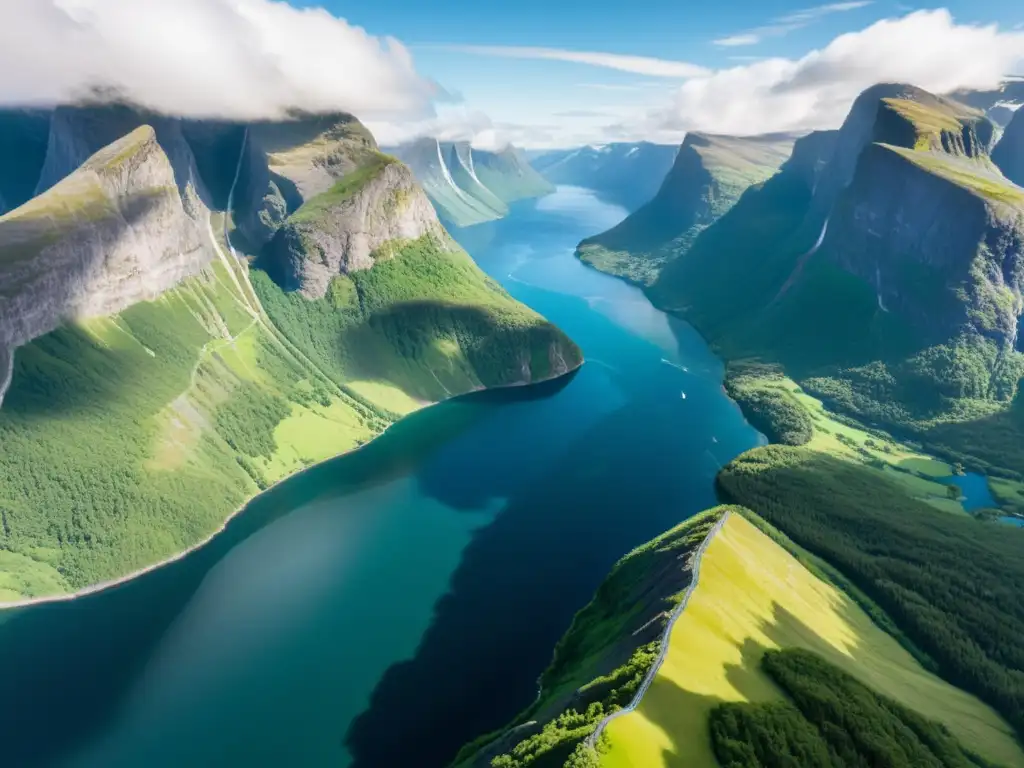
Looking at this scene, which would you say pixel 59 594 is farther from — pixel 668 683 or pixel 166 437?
pixel 668 683

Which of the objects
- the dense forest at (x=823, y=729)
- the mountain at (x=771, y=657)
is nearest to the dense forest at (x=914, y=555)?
the mountain at (x=771, y=657)

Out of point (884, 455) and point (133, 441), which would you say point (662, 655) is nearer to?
point (133, 441)

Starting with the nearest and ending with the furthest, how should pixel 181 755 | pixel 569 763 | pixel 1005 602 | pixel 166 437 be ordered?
pixel 569 763 < pixel 181 755 < pixel 1005 602 < pixel 166 437

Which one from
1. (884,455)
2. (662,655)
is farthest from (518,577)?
(884,455)

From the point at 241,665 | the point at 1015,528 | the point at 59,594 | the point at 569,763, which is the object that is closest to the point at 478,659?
the point at 241,665

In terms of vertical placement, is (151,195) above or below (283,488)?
above

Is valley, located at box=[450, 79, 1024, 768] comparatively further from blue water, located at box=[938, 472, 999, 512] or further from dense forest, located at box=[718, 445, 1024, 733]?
blue water, located at box=[938, 472, 999, 512]

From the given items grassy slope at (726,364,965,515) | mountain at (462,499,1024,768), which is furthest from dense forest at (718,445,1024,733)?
grassy slope at (726,364,965,515)
